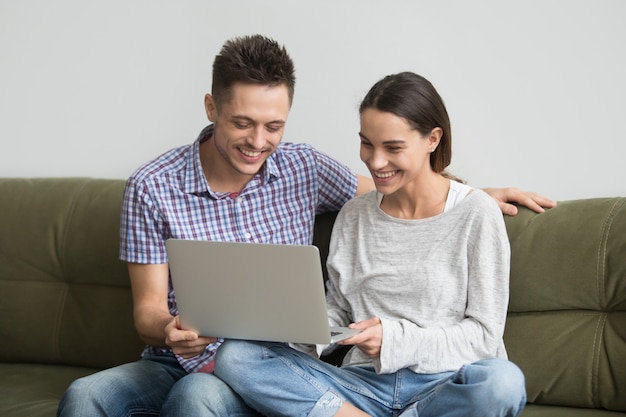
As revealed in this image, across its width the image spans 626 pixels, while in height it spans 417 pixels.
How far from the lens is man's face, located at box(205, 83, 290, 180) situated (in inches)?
78.6

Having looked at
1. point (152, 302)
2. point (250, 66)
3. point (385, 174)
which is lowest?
point (152, 302)

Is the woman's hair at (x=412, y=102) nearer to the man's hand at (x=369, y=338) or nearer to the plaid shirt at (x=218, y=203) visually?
the plaid shirt at (x=218, y=203)

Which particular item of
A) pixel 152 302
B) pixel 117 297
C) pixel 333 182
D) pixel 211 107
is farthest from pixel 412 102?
pixel 117 297

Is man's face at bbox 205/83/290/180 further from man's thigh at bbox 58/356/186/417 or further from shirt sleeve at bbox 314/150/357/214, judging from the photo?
man's thigh at bbox 58/356/186/417

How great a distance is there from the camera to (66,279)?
98.3 inches

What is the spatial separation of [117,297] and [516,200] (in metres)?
1.10

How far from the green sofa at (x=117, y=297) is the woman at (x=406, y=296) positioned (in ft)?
0.53

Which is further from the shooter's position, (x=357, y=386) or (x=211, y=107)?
(x=211, y=107)

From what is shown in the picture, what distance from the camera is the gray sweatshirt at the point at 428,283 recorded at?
5.99 feet

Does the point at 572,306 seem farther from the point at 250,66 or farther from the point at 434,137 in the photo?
the point at 250,66

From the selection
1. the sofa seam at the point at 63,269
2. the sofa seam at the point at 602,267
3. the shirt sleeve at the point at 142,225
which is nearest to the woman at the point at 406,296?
the sofa seam at the point at 602,267

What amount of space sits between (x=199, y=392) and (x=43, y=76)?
1.45 meters

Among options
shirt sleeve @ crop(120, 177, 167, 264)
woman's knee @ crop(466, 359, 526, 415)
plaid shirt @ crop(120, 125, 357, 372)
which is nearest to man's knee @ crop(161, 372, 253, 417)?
plaid shirt @ crop(120, 125, 357, 372)

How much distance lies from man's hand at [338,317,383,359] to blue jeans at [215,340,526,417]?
10cm
